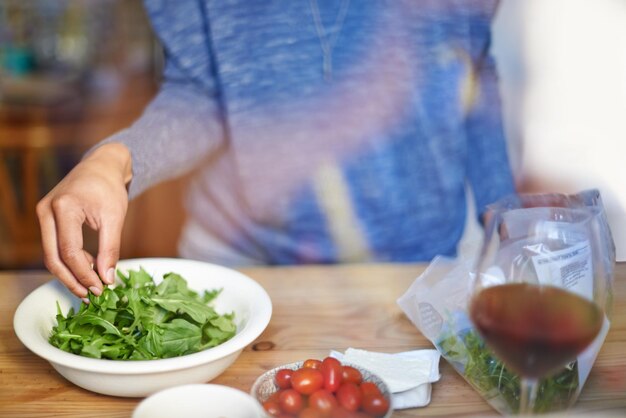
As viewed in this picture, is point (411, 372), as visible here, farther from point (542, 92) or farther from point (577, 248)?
point (542, 92)

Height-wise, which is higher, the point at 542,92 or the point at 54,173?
the point at 542,92

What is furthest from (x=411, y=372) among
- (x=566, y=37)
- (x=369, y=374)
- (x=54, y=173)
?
(x=54, y=173)

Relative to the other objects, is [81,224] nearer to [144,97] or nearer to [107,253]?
[107,253]

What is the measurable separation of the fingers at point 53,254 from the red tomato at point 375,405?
43cm

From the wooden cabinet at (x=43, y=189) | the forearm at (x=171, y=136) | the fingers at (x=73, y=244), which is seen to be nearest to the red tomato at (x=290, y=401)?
the fingers at (x=73, y=244)

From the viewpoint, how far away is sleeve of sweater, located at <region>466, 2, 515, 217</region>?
5.08 ft

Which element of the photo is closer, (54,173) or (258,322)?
(258,322)

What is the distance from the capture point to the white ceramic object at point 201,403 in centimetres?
75

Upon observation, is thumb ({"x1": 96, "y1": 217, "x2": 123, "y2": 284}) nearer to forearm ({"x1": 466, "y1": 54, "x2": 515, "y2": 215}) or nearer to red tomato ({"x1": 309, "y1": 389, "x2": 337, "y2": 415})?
red tomato ({"x1": 309, "y1": 389, "x2": 337, "y2": 415})


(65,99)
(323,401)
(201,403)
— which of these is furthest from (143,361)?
(65,99)

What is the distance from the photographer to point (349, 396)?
0.80 m

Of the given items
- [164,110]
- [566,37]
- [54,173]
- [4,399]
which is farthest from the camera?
[54,173]

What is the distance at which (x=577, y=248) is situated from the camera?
0.78m

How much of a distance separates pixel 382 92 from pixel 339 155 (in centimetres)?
16
